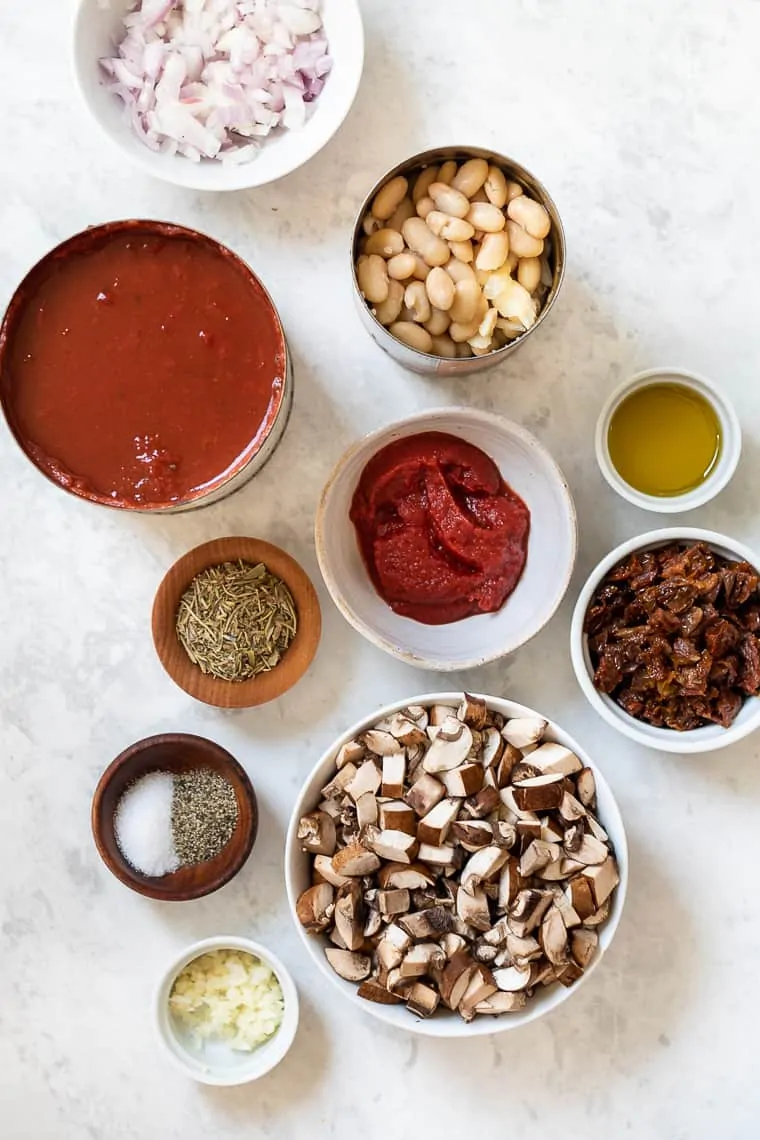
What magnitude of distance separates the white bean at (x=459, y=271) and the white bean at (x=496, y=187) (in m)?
0.12

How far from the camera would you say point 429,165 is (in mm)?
1816

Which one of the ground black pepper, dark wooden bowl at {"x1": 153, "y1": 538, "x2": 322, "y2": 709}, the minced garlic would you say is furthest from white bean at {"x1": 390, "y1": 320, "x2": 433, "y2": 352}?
the minced garlic

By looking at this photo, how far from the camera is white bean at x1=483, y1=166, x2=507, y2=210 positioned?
5.86ft

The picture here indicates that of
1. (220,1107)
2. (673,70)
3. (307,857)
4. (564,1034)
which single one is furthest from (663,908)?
(673,70)

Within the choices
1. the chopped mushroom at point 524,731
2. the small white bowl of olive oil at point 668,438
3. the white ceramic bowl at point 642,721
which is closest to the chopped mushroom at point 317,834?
the chopped mushroom at point 524,731

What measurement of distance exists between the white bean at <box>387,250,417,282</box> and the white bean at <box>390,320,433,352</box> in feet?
0.26

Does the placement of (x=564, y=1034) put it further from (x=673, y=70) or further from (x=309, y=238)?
(x=673, y=70)

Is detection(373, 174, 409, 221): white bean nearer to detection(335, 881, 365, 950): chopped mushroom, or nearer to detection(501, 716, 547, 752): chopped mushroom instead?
detection(501, 716, 547, 752): chopped mushroom

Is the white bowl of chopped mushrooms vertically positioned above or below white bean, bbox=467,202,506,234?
below

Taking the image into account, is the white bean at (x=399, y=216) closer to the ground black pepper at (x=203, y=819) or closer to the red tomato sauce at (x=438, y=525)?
the red tomato sauce at (x=438, y=525)

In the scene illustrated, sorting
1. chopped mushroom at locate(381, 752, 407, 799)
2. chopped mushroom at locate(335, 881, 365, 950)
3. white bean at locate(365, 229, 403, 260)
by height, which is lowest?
chopped mushroom at locate(335, 881, 365, 950)

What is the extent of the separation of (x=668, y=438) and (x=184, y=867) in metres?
1.19

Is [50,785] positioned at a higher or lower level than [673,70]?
lower

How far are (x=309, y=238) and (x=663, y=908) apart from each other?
1.46 metres
